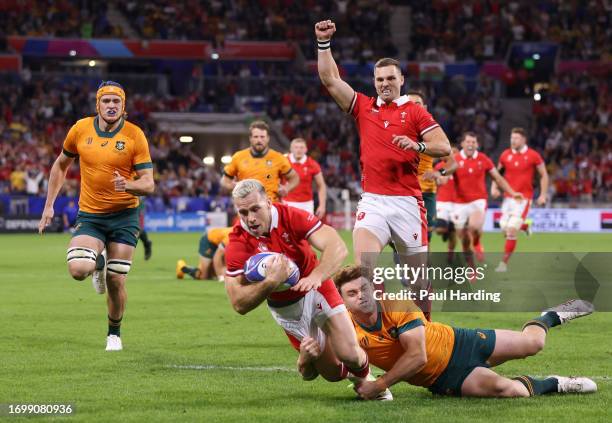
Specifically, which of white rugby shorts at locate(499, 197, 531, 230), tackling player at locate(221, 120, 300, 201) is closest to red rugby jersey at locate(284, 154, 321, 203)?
white rugby shorts at locate(499, 197, 531, 230)

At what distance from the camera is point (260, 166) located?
696 inches

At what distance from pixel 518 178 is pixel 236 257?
51.5ft

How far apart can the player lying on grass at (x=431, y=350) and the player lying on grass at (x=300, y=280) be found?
14 centimetres

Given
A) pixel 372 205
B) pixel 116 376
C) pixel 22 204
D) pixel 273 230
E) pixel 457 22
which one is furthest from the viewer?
pixel 457 22

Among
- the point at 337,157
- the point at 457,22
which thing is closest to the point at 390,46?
the point at 457,22

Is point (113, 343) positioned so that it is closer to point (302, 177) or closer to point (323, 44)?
point (323, 44)

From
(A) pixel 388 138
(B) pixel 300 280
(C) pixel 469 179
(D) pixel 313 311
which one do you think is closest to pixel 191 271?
(C) pixel 469 179

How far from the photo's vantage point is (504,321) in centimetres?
1391

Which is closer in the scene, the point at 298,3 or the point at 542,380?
the point at 542,380

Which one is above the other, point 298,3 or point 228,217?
point 298,3

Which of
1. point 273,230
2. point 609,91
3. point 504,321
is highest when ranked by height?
point 609,91

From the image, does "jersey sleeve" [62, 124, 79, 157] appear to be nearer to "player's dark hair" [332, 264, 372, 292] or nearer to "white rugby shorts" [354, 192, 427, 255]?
"white rugby shorts" [354, 192, 427, 255]

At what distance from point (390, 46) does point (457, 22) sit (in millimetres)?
4443

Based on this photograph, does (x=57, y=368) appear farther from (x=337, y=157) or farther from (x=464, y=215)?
(x=337, y=157)
